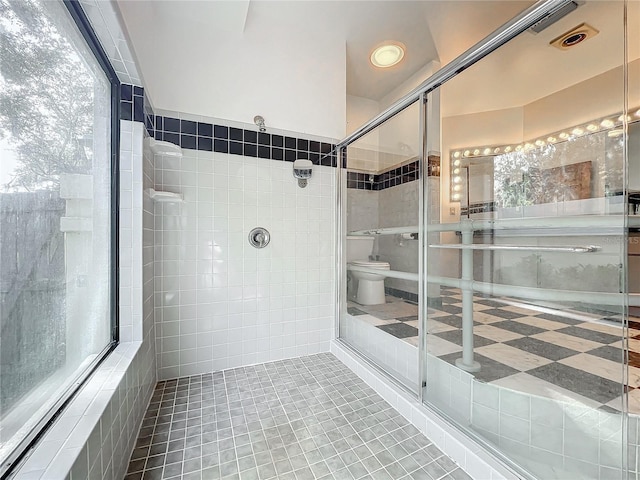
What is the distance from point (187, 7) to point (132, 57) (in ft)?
2.63

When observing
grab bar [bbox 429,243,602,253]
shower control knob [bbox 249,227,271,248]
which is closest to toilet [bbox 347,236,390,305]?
shower control knob [bbox 249,227,271,248]

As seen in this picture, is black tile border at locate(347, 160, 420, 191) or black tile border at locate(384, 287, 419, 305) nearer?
black tile border at locate(384, 287, 419, 305)

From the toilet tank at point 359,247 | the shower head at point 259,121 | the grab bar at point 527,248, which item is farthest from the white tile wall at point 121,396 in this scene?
the grab bar at point 527,248

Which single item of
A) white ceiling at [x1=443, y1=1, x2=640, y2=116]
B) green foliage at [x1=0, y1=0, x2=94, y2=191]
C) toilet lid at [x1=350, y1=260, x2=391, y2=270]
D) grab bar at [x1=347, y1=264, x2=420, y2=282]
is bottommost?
grab bar at [x1=347, y1=264, x2=420, y2=282]

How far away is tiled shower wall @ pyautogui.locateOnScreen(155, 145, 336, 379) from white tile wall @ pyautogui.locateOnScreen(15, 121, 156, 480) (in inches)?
7.3

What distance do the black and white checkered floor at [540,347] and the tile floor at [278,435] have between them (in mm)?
501

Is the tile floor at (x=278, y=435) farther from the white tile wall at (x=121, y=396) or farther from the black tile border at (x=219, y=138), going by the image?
the black tile border at (x=219, y=138)

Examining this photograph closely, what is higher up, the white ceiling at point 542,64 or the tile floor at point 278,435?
the white ceiling at point 542,64

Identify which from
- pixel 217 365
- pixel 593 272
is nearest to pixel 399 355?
pixel 593 272

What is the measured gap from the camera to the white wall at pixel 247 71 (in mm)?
1840

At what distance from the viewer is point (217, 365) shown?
2002 mm

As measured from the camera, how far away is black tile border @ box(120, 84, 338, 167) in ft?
5.03

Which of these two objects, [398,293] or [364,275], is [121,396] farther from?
[398,293]

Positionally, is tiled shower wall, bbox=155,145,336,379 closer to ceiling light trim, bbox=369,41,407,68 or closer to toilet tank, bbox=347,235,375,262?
toilet tank, bbox=347,235,375,262
